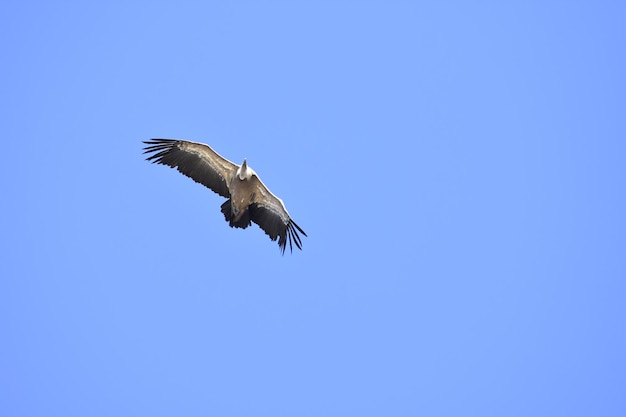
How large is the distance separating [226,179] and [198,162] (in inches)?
38.0

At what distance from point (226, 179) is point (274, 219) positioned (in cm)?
190

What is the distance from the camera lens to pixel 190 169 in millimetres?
30734

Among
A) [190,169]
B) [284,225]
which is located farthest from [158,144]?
[284,225]

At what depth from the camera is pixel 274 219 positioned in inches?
1232

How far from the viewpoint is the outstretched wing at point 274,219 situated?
102 ft

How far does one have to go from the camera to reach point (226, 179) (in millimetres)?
30750

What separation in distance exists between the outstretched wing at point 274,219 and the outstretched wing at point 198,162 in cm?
104

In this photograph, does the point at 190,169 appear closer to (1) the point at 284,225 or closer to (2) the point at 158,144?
(2) the point at 158,144

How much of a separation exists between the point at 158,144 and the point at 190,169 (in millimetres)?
1179

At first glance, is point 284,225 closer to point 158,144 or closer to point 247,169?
point 247,169

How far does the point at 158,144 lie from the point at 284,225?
14.5 ft

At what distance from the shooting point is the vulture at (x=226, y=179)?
3039cm

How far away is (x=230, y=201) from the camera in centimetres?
3066

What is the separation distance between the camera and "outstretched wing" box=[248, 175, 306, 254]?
31.1m
